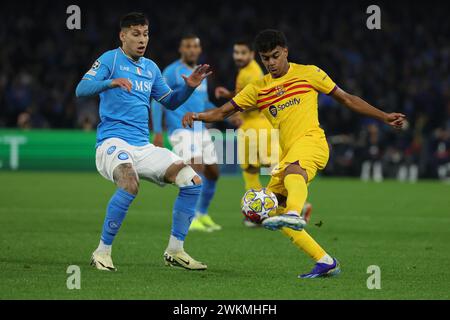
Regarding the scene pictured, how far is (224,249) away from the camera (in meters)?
10.2

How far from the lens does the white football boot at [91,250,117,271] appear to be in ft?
26.7

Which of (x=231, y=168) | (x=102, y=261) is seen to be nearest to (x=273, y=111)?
(x=102, y=261)

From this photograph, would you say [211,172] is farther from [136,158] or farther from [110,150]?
[110,150]

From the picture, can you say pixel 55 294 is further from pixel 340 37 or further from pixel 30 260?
pixel 340 37

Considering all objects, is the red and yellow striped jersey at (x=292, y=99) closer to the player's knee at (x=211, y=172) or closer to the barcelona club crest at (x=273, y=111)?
the barcelona club crest at (x=273, y=111)

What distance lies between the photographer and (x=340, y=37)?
30.4 m

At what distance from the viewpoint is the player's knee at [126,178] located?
827 cm

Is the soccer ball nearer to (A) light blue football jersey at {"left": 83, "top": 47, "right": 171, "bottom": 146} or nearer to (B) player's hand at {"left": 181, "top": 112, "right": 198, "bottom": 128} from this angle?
(B) player's hand at {"left": 181, "top": 112, "right": 198, "bottom": 128}

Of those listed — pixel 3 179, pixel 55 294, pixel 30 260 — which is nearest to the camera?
pixel 55 294

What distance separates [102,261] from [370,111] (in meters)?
2.72

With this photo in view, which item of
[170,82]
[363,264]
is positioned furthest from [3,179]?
[363,264]

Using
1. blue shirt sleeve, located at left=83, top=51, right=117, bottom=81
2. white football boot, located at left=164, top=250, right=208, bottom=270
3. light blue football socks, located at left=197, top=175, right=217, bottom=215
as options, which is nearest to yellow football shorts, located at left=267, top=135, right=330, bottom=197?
white football boot, located at left=164, top=250, right=208, bottom=270

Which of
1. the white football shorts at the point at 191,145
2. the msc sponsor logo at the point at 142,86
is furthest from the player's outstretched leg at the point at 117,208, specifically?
the white football shorts at the point at 191,145

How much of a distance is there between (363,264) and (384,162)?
54.9 feet
